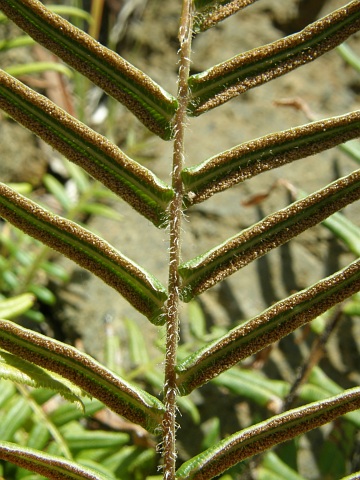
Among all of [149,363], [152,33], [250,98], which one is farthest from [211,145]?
[149,363]

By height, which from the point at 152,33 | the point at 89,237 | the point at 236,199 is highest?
the point at 152,33

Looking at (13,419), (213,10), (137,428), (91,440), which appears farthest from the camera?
(137,428)

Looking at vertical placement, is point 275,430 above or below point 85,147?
below

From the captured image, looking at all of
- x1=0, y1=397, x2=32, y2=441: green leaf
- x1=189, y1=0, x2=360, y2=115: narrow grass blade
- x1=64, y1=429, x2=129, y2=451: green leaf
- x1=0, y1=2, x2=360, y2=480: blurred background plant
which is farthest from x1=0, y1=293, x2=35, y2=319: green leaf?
x1=189, y1=0, x2=360, y2=115: narrow grass blade

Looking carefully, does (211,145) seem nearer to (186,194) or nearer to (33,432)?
(33,432)

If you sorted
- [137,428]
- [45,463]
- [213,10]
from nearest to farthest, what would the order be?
[45,463] → [213,10] → [137,428]

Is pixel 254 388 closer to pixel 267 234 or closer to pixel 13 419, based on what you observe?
pixel 13 419

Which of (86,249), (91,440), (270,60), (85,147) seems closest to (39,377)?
(86,249)
